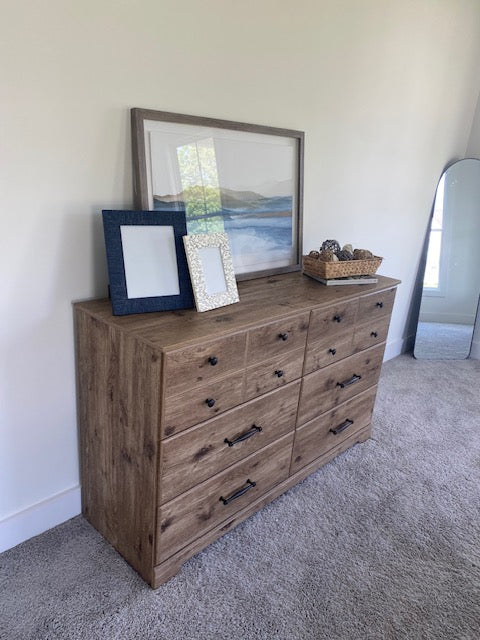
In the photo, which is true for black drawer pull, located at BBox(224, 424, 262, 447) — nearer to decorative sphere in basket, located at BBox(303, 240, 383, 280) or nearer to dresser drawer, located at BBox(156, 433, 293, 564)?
dresser drawer, located at BBox(156, 433, 293, 564)

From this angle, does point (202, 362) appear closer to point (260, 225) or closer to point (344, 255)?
point (260, 225)

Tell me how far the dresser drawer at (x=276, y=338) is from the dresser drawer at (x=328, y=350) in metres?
0.09

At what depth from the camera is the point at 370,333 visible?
2035 mm

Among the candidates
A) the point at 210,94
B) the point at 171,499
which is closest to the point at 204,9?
the point at 210,94

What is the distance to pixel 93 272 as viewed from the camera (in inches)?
58.6

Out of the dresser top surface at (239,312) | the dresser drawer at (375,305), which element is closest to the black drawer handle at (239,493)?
the dresser top surface at (239,312)

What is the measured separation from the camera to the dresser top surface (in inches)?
49.7

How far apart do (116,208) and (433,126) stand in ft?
7.48

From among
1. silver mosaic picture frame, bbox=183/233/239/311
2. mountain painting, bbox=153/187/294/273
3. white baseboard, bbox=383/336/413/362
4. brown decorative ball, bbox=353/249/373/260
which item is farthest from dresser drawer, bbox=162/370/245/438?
white baseboard, bbox=383/336/413/362

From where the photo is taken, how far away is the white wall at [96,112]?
1257 millimetres

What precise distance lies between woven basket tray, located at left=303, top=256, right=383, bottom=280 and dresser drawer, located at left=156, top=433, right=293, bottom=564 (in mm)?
695

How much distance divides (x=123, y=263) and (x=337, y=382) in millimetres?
1071

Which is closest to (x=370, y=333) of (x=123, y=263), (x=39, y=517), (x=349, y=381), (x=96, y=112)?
(x=349, y=381)

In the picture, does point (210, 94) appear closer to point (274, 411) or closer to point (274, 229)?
point (274, 229)
